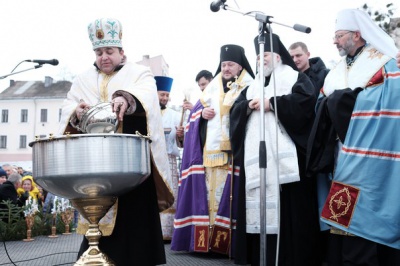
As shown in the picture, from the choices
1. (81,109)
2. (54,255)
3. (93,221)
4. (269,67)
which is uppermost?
(269,67)

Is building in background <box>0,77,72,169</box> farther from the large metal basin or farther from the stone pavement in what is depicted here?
the large metal basin

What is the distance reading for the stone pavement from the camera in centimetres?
516

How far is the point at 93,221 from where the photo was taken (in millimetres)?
3289

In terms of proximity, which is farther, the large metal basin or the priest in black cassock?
the priest in black cassock

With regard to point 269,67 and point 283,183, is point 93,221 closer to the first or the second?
point 283,183

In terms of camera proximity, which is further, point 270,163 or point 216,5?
point 270,163

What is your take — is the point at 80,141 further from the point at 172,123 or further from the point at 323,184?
the point at 172,123

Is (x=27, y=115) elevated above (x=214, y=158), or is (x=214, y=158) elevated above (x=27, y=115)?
(x=27, y=115)

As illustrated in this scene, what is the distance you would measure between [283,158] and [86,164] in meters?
2.10

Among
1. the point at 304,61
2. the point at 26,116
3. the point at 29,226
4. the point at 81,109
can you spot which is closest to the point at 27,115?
the point at 26,116

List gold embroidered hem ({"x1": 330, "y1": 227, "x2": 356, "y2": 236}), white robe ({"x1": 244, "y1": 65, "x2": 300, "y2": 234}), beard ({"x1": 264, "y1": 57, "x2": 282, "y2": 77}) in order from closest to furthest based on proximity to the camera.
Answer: gold embroidered hem ({"x1": 330, "y1": 227, "x2": 356, "y2": 236}), white robe ({"x1": 244, "y1": 65, "x2": 300, "y2": 234}), beard ({"x1": 264, "y1": 57, "x2": 282, "y2": 77})

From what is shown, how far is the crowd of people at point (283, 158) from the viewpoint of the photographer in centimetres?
360

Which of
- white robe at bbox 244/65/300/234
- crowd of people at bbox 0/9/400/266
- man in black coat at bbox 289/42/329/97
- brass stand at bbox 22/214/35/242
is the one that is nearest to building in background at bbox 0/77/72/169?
brass stand at bbox 22/214/35/242

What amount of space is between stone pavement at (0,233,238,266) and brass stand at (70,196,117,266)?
1.38 m
